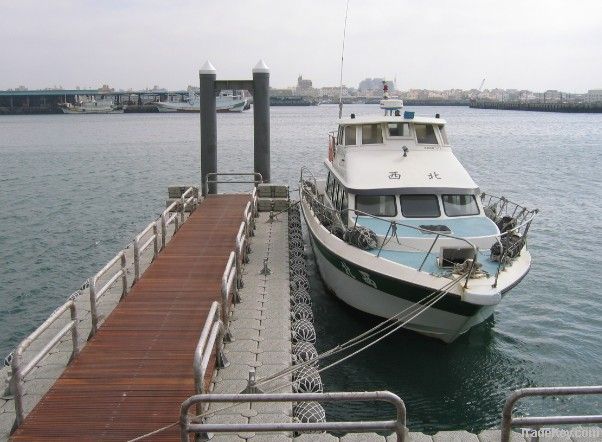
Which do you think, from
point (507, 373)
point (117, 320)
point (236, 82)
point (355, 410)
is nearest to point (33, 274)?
point (236, 82)

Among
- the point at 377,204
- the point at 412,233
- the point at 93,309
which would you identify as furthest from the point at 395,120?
the point at 93,309

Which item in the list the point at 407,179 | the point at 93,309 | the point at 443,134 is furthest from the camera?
the point at 443,134

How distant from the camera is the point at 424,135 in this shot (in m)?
16.6

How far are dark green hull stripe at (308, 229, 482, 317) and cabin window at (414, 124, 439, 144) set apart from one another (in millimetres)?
4868

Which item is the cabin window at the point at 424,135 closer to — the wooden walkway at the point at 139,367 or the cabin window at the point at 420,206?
the cabin window at the point at 420,206

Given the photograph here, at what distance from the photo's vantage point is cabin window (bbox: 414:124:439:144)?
54.4 feet

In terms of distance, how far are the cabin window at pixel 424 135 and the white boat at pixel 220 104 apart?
122 m

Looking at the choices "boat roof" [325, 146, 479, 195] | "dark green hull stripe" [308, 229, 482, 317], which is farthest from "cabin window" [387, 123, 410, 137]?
"dark green hull stripe" [308, 229, 482, 317]

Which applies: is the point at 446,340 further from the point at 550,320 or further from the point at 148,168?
the point at 148,168

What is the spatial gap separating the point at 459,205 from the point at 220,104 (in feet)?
438

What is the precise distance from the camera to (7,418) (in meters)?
6.94

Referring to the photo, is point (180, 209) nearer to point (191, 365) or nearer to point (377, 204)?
point (377, 204)

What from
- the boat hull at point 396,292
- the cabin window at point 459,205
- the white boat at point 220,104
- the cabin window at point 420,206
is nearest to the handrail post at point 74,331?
the boat hull at point 396,292

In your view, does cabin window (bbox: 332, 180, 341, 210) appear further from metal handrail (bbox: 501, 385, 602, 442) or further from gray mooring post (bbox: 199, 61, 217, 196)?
metal handrail (bbox: 501, 385, 602, 442)
